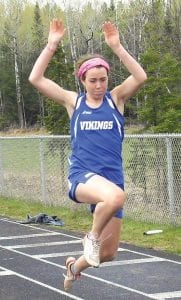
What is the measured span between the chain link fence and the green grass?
22cm

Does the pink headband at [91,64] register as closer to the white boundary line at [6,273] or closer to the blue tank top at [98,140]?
the blue tank top at [98,140]

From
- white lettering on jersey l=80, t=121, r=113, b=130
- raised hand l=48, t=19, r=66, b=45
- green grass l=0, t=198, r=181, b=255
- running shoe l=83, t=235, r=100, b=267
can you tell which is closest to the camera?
running shoe l=83, t=235, r=100, b=267

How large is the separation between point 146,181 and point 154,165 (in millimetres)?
433

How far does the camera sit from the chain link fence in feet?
33.9

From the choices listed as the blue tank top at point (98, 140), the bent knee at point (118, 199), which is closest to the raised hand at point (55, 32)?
the blue tank top at point (98, 140)

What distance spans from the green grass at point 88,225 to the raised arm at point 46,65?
4262mm

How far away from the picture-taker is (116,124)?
4902mm

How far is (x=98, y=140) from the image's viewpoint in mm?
4812

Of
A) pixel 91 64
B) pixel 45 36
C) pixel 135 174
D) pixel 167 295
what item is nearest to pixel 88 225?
pixel 135 174

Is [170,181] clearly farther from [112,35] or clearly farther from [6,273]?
[112,35]

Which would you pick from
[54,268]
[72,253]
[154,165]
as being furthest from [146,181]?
[54,268]

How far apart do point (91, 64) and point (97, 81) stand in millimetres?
161

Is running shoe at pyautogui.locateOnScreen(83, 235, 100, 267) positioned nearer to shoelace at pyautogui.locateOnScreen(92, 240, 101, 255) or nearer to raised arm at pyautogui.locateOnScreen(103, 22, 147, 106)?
shoelace at pyautogui.locateOnScreen(92, 240, 101, 255)

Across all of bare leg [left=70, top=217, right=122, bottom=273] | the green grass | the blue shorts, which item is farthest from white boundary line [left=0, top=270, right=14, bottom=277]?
the blue shorts
